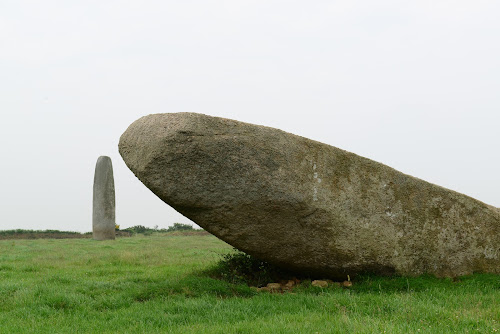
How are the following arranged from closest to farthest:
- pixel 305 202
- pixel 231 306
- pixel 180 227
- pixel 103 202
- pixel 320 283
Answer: pixel 231 306, pixel 305 202, pixel 320 283, pixel 103 202, pixel 180 227

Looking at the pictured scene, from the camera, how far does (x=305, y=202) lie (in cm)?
814

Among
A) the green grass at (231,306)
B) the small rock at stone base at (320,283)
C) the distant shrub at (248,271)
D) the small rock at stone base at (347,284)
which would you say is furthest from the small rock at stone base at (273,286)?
the small rock at stone base at (347,284)

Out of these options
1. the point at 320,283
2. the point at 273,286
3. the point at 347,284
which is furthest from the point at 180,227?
the point at 347,284

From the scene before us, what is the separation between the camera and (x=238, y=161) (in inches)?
302

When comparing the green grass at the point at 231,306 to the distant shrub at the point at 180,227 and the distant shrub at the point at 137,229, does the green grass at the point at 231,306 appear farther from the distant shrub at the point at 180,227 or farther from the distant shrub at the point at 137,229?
the distant shrub at the point at 180,227

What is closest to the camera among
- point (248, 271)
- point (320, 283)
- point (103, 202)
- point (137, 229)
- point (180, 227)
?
point (320, 283)

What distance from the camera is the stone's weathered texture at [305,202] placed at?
7500 mm

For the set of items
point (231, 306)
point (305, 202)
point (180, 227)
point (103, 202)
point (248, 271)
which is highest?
point (103, 202)

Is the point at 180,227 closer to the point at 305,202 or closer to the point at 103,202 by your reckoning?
the point at 103,202

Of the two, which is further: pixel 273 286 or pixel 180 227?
pixel 180 227

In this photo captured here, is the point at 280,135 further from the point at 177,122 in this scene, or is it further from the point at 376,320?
the point at 376,320

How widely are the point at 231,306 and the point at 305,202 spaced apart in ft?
7.20

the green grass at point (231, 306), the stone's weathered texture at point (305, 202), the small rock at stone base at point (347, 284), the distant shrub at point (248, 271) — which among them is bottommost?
the green grass at point (231, 306)

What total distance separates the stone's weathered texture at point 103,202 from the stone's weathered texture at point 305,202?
14797 mm
